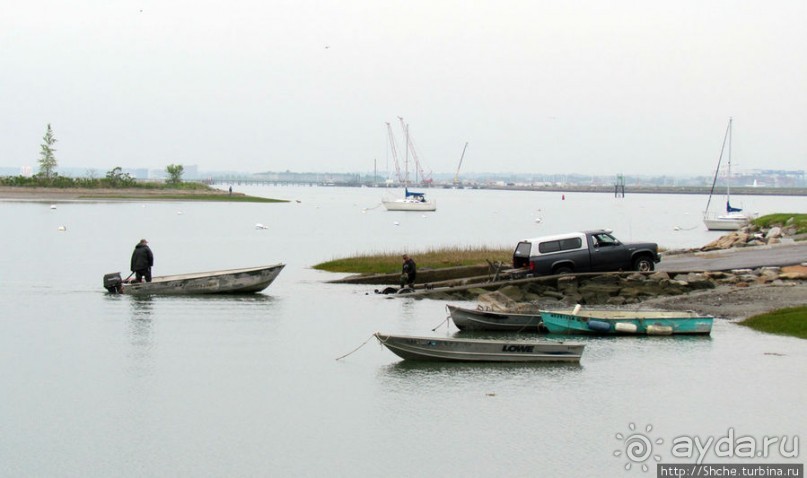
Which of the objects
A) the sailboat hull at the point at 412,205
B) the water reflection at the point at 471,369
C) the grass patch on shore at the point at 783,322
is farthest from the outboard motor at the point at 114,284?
the sailboat hull at the point at 412,205

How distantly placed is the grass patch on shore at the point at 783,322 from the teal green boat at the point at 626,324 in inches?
90.3

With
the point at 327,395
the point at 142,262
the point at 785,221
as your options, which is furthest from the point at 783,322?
the point at 785,221

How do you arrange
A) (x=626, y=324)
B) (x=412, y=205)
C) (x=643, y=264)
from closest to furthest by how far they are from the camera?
(x=626, y=324)
(x=643, y=264)
(x=412, y=205)

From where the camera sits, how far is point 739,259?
49.4 m

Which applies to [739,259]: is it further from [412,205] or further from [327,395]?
[412,205]

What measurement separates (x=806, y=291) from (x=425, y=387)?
19.2 m

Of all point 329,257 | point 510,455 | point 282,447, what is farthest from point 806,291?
point 329,257

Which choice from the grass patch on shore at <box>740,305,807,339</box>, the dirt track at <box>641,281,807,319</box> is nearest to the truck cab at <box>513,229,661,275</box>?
the dirt track at <box>641,281,807,319</box>

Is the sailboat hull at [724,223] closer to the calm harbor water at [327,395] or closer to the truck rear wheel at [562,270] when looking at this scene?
the truck rear wheel at [562,270]

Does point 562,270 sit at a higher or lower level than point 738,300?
higher

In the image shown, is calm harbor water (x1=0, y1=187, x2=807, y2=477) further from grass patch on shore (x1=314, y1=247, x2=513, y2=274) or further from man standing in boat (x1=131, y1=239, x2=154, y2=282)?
grass patch on shore (x1=314, y1=247, x2=513, y2=274)

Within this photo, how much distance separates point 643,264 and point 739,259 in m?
9.31

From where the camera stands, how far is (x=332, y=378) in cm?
2817

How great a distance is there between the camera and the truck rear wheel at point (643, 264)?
139ft
